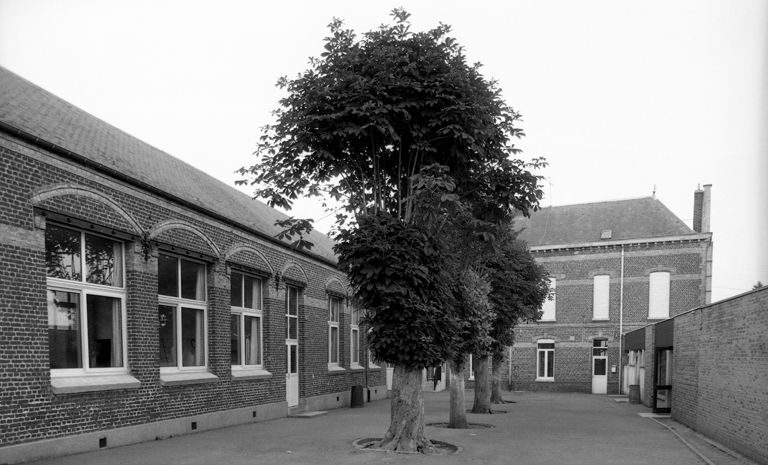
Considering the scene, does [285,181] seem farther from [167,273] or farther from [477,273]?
[477,273]

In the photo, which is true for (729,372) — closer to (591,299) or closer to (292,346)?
(292,346)

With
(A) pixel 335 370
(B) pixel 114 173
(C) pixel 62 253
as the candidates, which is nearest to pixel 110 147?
(B) pixel 114 173

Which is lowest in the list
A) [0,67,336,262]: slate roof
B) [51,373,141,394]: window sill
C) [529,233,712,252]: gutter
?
[51,373,141,394]: window sill

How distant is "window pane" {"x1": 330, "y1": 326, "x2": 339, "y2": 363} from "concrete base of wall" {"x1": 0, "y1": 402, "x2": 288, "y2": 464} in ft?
19.7

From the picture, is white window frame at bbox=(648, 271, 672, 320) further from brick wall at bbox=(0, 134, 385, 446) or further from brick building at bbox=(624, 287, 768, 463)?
brick wall at bbox=(0, 134, 385, 446)

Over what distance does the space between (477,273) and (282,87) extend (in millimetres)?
8224

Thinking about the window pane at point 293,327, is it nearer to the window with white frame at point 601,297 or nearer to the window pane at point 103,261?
the window pane at point 103,261

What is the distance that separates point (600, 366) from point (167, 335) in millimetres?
27636

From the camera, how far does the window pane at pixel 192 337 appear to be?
14.4 meters

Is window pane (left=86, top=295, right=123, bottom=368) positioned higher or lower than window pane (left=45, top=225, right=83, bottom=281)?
lower

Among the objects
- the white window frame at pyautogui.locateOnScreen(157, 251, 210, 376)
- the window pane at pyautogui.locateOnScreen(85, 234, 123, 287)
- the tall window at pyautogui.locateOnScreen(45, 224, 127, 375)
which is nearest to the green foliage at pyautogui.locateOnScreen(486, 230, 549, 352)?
the white window frame at pyautogui.locateOnScreen(157, 251, 210, 376)

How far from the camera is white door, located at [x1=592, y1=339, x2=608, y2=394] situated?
34.3 m

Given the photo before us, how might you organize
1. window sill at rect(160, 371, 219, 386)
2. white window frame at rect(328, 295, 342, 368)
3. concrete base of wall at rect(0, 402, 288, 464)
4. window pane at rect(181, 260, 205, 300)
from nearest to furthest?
1. concrete base of wall at rect(0, 402, 288, 464)
2. window sill at rect(160, 371, 219, 386)
3. window pane at rect(181, 260, 205, 300)
4. white window frame at rect(328, 295, 342, 368)

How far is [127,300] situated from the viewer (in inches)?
482
